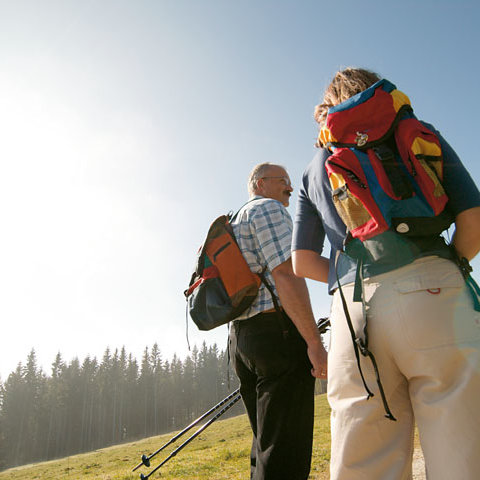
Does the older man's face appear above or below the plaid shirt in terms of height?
Answer: above

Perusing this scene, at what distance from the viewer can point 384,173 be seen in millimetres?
1731

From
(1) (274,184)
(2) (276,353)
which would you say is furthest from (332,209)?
(1) (274,184)

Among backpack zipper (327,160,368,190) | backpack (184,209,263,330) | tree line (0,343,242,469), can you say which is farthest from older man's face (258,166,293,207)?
tree line (0,343,242,469)

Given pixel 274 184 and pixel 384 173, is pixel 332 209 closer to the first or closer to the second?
pixel 384 173

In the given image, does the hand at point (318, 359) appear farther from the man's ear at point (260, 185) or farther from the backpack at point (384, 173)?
the man's ear at point (260, 185)

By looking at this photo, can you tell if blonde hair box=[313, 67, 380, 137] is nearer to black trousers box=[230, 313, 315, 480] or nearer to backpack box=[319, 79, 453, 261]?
backpack box=[319, 79, 453, 261]

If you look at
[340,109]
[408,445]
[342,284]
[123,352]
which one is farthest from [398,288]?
[123,352]

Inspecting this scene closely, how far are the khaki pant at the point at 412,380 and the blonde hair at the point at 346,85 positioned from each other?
46.1 inches

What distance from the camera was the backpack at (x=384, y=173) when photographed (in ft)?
5.49

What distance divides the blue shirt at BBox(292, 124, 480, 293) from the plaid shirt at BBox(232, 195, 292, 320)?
880 millimetres

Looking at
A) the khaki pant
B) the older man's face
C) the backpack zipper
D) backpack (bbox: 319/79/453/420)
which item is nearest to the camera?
the khaki pant

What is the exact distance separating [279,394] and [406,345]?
174cm

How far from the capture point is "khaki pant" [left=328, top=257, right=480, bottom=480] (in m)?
1.45

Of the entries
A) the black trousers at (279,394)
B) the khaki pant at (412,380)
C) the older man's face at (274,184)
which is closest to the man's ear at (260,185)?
the older man's face at (274,184)
